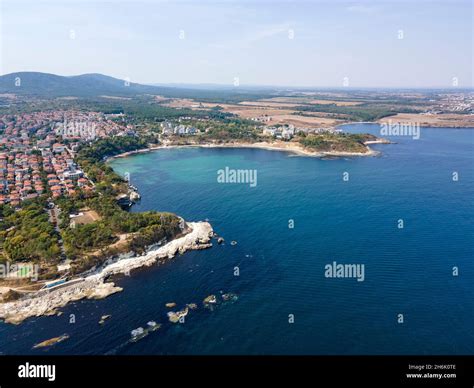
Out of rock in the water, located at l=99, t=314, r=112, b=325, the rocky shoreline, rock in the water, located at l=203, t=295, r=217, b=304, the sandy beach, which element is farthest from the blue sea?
the sandy beach

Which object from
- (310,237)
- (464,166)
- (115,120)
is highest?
(115,120)

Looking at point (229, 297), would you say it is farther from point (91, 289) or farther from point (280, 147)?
point (280, 147)

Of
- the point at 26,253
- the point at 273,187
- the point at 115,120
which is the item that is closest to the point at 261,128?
the point at 115,120

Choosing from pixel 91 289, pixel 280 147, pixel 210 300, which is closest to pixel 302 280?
pixel 210 300

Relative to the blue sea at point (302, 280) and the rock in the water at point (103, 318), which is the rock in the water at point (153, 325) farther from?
the rock in the water at point (103, 318)

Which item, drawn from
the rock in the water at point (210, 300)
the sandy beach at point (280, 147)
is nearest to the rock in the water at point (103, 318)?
the rock in the water at point (210, 300)

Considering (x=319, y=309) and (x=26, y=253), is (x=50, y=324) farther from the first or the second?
(x=319, y=309)

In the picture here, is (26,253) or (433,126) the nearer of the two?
(26,253)
